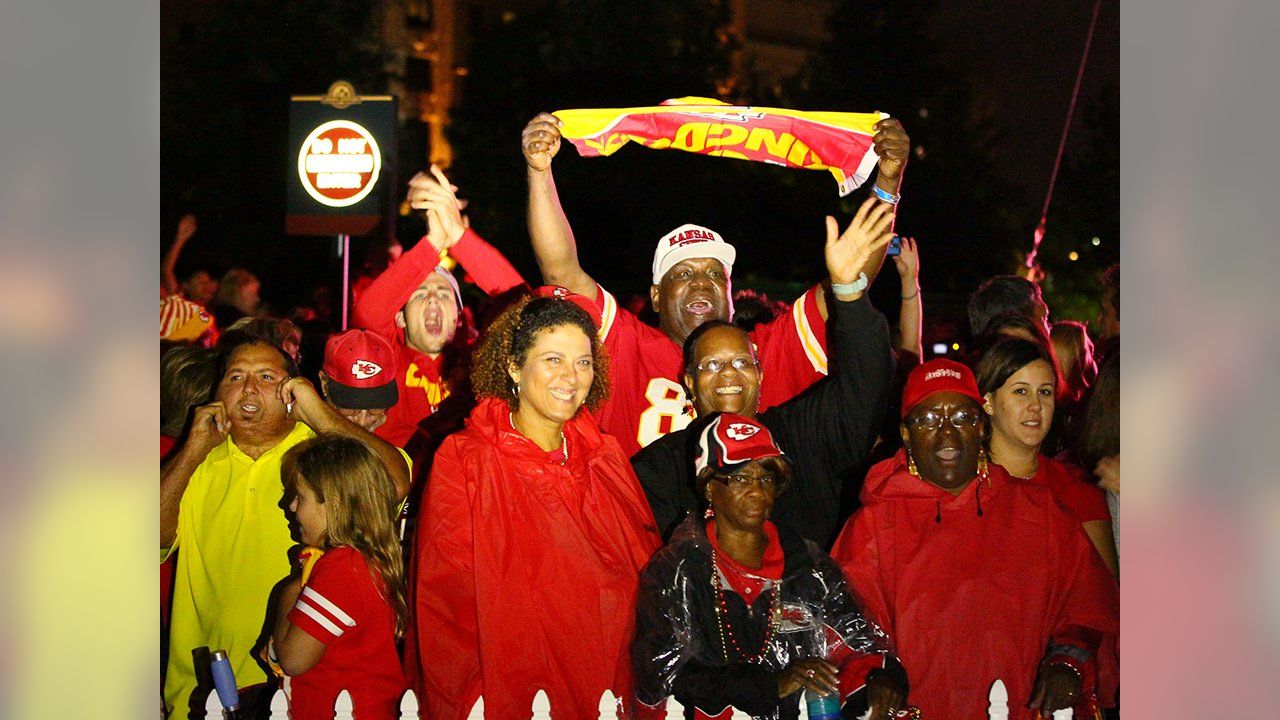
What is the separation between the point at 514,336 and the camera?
14.6 ft

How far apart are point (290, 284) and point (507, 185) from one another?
5.19 meters

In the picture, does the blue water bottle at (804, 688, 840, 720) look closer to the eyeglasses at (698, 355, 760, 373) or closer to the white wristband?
the eyeglasses at (698, 355, 760, 373)

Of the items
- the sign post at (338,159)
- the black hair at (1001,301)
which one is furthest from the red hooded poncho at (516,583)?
the sign post at (338,159)

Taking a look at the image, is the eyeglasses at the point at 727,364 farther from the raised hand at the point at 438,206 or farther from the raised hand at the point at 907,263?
the raised hand at the point at 907,263

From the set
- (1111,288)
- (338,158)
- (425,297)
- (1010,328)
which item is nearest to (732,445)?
(1010,328)

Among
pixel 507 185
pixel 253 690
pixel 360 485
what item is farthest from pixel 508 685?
pixel 507 185

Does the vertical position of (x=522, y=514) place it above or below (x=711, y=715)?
above

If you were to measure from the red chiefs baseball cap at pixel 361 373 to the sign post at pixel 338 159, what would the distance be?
6.51m

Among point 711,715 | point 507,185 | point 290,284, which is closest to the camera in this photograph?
point 711,715

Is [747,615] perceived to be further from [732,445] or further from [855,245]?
[855,245]
